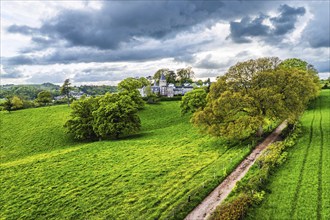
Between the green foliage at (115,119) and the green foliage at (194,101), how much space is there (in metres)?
17.9

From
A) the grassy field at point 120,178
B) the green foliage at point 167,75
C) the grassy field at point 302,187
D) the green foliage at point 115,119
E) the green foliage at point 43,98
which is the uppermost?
the green foliage at point 167,75

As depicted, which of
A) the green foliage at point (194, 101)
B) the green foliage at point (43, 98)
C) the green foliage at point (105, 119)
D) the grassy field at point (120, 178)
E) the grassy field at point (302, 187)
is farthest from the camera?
the green foliage at point (43, 98)

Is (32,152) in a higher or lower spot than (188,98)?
lower

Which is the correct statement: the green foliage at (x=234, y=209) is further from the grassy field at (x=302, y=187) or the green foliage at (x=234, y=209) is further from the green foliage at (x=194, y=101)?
the green foliage at (x=194, y=101)

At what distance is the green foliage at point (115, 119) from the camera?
199ft

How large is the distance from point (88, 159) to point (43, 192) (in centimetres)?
1234

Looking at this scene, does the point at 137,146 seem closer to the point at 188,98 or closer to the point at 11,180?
the point at 11,180

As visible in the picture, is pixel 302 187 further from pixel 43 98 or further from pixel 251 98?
pixel 43 98

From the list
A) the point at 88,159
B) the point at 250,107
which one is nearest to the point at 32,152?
the point at 88,159

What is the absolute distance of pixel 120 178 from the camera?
105 feet

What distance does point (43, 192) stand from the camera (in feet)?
98.1

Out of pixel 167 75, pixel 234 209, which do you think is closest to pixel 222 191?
pixel 234 209

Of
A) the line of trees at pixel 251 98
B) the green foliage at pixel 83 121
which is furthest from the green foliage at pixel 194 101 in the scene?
the line of trees at pixel 251 98

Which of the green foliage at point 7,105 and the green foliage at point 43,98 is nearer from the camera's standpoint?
the green foliage at point 7,105
